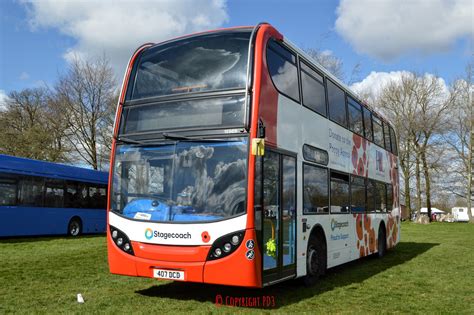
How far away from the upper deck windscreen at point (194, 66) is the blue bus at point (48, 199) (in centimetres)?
1166

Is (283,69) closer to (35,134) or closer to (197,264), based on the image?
(197,264)

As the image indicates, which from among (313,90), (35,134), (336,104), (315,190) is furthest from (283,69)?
(35,134)

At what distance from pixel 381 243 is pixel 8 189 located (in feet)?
42.9

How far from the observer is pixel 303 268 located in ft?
29.2

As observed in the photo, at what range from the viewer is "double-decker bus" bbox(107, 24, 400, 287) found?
23.5 ft

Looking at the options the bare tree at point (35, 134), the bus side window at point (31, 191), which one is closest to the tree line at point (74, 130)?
the bare tree at point (35, 134)

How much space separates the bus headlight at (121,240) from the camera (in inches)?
304

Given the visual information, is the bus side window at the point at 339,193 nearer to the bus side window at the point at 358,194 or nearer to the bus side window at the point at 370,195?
the bus side window at the point at 358,194

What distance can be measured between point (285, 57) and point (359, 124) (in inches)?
194

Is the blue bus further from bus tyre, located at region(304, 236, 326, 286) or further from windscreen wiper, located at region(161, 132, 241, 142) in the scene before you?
bus tyre, located at region(304, 236, 326, 286)

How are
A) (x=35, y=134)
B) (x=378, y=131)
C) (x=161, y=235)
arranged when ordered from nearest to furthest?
1. (x=161, y=235)
2. (x=378, y=131)
3. (x=35, y=134)

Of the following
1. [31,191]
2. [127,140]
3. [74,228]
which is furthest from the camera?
[74,228]

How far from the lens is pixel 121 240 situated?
7824 mm

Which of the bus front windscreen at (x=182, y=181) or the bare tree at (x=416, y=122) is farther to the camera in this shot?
the bare tree at (x=416, y=122)
